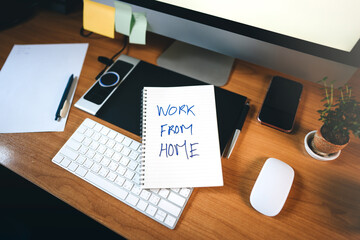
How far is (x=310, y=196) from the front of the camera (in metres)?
0.44

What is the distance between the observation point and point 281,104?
55 centimetres

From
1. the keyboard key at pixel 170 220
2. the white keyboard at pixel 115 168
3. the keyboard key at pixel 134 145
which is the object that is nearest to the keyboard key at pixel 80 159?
the white keyboard at pixel 115 168

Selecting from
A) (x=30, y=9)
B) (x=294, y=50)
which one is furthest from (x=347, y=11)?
(x=30, y=9)

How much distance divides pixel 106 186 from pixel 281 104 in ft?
1.46

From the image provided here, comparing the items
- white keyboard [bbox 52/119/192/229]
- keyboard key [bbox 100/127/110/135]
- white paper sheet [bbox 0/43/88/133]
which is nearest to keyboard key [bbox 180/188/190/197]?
white keyboard [bbox 52/119/192/229]

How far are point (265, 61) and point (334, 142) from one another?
23 cm

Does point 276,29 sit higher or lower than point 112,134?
higher

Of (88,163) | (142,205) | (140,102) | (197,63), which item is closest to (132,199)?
(142,205)

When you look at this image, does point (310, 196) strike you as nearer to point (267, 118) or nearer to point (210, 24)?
point (267, 118)

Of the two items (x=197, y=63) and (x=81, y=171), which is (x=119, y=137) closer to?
(x=81, y=171)

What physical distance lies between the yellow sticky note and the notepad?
0.21m

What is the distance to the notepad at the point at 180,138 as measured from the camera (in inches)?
17.3

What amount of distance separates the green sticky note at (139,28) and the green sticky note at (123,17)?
0.01 metres

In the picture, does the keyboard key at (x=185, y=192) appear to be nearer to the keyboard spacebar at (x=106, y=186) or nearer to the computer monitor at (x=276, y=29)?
the keyboard spacebar at (x=106, y=186)
